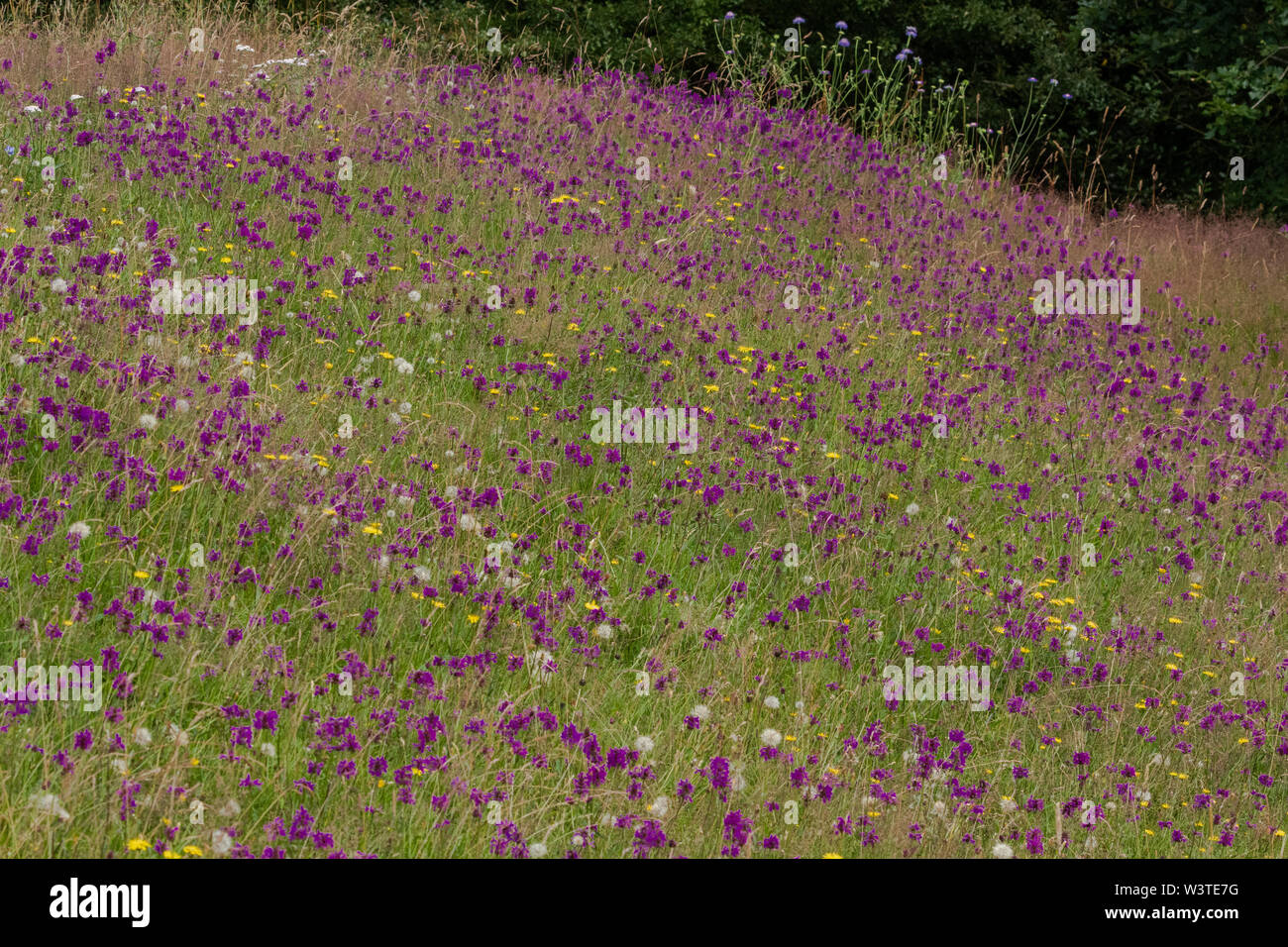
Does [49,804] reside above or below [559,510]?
above

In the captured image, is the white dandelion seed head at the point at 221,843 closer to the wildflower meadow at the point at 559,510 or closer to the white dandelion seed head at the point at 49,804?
the wildflower meadow at the point at 559,510

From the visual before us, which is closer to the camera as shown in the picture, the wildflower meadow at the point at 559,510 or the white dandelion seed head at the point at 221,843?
the white dandelion seed head at the point at 221,843

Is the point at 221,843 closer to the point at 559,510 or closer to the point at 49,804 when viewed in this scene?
the point at 49,804

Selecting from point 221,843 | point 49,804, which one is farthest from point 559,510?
point 49,804

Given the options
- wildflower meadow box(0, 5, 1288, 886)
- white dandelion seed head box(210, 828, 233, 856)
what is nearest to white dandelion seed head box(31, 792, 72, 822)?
wildflower meadow box(0, 5, 1288, 886)

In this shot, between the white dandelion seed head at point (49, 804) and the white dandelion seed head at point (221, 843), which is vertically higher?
the white dandelion seed head at point (49, 804)

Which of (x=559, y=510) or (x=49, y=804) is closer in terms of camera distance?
Result: (x=49, y=804)

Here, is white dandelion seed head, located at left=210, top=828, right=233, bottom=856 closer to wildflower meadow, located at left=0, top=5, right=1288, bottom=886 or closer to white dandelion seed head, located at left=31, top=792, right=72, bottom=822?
wildflower meadow, located at left=0, top=5, right=1288, bottom=886

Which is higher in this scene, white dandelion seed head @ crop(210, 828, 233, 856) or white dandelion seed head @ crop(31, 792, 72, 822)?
white dandelion seed head @ crop(31, 792, 72, 822)

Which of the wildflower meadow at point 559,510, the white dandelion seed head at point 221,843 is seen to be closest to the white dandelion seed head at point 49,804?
the wildflower meadow at point 559,510

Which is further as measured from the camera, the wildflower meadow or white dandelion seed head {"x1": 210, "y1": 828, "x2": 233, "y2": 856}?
the wildflower meadow

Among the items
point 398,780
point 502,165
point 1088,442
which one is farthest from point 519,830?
point 502,165

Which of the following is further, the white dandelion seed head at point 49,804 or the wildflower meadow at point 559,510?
the wildflower meadow at point 559,510
